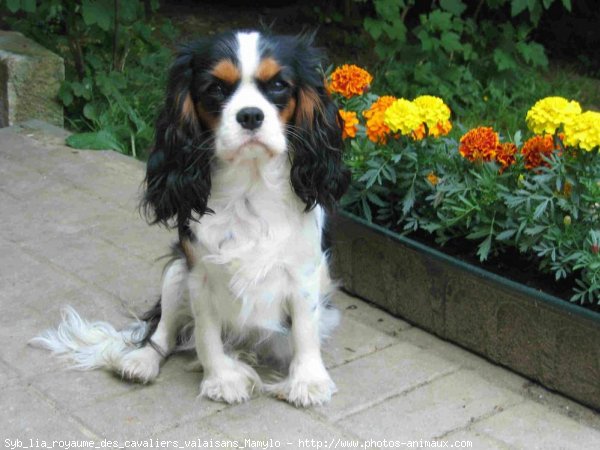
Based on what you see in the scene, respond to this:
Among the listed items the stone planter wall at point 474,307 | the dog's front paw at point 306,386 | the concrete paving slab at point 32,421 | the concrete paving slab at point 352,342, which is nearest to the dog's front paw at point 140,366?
the concrete paving slab at point 32,421

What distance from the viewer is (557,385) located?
11.9 ft

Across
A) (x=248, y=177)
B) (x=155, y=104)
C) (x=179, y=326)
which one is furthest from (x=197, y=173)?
(x=155, y=104)

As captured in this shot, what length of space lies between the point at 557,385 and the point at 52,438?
5.63 feet

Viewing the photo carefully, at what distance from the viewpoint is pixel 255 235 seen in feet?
11.2

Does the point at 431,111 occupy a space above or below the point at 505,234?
above

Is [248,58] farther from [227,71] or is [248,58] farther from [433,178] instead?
[433,178]

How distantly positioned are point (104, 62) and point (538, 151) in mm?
3920

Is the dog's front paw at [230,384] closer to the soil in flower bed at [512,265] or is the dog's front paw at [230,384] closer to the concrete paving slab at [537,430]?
the concrete paving slab at [537,430]

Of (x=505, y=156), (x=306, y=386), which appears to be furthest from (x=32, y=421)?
(x=505, y=156)

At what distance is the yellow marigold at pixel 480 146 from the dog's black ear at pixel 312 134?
0.70 meters

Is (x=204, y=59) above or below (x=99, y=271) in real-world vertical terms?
above

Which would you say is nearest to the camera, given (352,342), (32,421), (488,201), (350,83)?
(32,421)

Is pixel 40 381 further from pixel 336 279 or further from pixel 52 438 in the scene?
pixel 336 279

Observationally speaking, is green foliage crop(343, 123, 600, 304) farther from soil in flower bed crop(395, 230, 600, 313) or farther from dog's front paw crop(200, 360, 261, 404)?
dog's front paw crop(200, 360, 261, 404)
